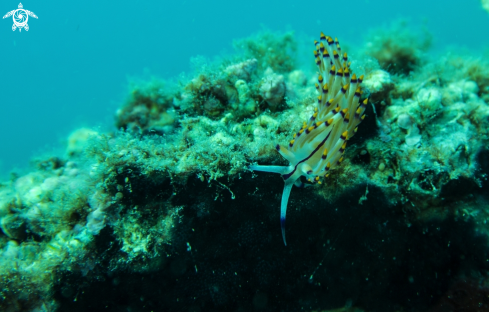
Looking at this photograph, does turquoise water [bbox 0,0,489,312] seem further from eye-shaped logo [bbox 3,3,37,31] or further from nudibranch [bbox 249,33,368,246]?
eye-shaped logo [bbox 3,3,37,31]

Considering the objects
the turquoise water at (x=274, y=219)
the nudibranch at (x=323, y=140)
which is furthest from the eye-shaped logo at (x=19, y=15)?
the nudibranch at (x=323, y=140)

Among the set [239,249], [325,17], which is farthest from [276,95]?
[325,17]

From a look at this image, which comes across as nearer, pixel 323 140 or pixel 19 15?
pixel 323 140

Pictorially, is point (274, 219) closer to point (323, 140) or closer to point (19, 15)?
point (323, 140)

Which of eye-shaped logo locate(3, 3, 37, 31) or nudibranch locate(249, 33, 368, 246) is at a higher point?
eye-shaped logo locate(3, 3, 37, 31)

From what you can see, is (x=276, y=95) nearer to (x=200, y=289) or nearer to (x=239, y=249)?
(x=239, y=249)

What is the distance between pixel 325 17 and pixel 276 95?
100927 mm

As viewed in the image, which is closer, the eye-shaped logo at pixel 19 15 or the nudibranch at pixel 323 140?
the nudibranch at pixel 323 140

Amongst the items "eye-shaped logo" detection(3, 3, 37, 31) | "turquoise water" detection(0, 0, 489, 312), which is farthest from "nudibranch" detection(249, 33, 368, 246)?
"eye-shaped logo" detection(3, 3, 37, 31)

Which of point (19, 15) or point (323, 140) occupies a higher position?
point (19, 15)

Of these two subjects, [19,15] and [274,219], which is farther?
[19,15]

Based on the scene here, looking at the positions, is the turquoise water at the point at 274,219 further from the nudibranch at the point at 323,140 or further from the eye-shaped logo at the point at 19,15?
the eye-shaped logo at the point at 19,15

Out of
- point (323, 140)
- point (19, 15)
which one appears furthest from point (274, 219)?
point (19, 15)

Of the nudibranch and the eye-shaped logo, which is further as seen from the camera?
the eye-shaped logo
